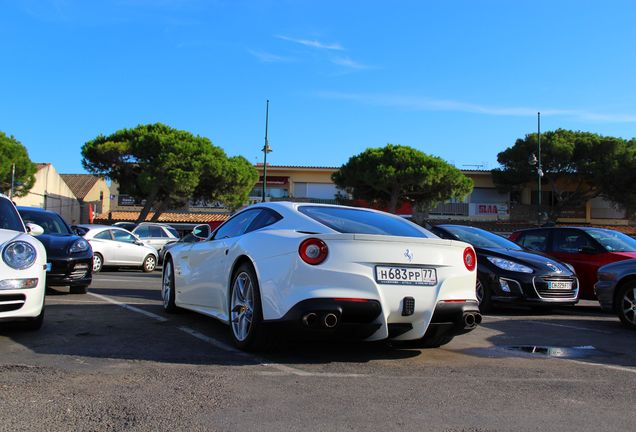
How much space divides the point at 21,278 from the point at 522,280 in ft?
21.8

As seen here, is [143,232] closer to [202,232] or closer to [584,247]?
[202,232]

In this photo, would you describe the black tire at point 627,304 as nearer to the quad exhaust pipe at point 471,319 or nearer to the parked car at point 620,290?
the parked car at point 620,290

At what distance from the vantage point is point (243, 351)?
519 cm

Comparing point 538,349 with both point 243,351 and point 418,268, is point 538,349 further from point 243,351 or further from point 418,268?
point 243,351

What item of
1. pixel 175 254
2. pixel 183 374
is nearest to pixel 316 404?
pixel 183 374

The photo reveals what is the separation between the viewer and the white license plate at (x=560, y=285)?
8.66m

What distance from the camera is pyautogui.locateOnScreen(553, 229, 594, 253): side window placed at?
10727 millimetres

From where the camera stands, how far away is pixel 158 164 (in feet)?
120

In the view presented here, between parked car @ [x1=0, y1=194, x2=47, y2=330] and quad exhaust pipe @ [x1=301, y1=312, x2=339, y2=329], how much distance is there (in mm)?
2765

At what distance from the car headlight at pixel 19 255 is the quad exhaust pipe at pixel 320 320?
2.81 meters

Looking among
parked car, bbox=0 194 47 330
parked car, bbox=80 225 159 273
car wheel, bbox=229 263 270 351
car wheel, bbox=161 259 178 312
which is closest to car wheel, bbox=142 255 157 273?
parked car, bbox=80 225 159 273

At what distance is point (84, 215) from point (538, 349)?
51808 millimetres

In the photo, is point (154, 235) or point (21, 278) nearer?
point (21, 278)

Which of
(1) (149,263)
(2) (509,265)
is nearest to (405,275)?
(2) (509,265)
